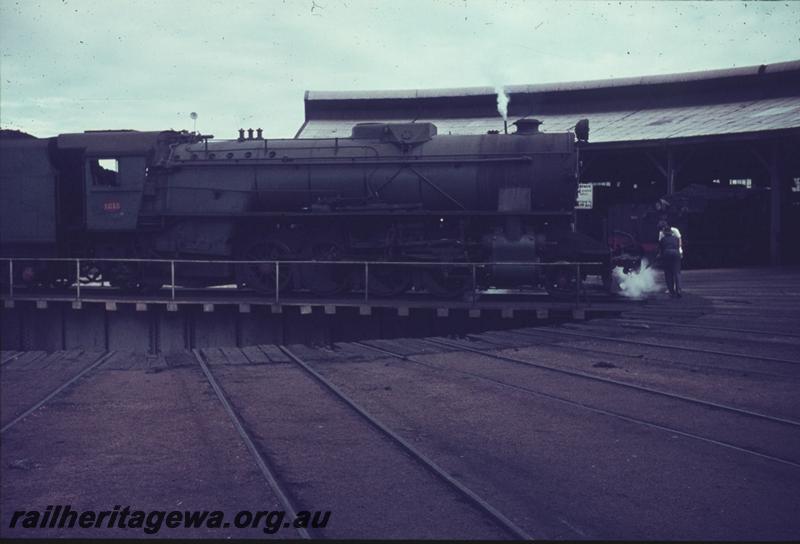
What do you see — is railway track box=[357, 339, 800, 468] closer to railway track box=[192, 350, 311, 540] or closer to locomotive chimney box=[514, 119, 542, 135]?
railway track box=[192, 350, 311, 540]

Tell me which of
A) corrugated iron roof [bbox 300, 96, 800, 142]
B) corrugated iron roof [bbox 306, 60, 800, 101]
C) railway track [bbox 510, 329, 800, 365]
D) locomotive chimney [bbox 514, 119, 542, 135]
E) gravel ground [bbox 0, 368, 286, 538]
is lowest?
gravel ground [bbox 0, 368, 286, 538]

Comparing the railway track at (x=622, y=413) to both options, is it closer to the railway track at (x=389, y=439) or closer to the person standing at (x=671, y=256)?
the railway track at (x=389, y=439)

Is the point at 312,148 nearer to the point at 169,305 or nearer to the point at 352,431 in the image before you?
the point at 169,305

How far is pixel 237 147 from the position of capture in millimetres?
15727

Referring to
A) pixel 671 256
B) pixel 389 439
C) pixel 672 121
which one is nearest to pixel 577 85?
pixel 672 121

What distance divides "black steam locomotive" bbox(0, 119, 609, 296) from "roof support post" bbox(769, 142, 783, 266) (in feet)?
27.7

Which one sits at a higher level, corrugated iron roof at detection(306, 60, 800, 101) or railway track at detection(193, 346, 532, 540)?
corrugated iron roof at detection(306, 60, 800, 101)

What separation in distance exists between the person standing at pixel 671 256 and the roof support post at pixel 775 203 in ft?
21.9

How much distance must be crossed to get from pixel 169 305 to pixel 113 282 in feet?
7.62

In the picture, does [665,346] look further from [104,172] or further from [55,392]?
[104,172]

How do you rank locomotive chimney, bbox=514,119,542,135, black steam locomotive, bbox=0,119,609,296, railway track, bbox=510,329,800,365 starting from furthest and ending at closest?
locomotive chimney, bbox=514,119,542,135
black steam locomotive, bbox=0,119,609,296
railway track, bbox=510,329,800,365

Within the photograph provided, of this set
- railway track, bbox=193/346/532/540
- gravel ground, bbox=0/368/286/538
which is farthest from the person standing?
gravel ground, bbox=0/368/286/538

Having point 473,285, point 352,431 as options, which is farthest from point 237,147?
point 352,431

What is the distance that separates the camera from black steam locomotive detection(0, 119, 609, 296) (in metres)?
14.3
